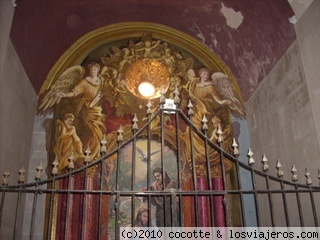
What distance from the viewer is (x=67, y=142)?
228 inches

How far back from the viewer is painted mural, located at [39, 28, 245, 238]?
579 centimetres

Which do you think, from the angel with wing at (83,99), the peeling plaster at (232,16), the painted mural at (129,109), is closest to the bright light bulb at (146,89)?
the painted mural at (129,109)

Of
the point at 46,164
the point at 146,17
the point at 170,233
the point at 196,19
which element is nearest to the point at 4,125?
the point at 46,164

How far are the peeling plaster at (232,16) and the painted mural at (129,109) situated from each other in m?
0.96

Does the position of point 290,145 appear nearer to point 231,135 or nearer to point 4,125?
point 231,135

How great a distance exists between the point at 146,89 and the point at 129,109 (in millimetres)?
479

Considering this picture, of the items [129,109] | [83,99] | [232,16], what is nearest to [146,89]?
[129,109]

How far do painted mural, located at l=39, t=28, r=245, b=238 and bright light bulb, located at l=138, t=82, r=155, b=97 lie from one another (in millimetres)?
78

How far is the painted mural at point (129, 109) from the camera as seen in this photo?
19.0ft

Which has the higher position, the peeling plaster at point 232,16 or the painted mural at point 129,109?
the peeling plaster at point 232,16

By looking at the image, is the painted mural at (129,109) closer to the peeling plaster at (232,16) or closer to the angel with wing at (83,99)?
the angel with wing at (83,99)

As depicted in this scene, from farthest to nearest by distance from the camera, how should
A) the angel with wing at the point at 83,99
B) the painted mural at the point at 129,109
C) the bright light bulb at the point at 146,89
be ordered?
the bright light bulb at the point at 146,89
the angel with wing at the point at 83,99
the painted mural at the point at 129,109

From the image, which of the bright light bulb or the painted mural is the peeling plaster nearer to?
the painted mural

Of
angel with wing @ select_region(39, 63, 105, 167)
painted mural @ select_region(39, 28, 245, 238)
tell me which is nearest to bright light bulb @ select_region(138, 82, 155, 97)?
painted mural @ select_region(39, 28, 245, 238)
